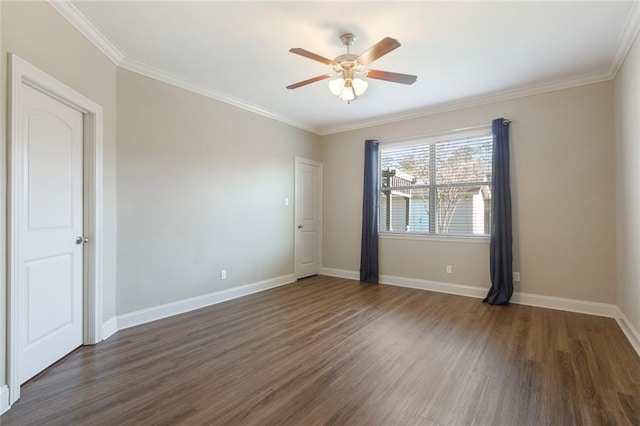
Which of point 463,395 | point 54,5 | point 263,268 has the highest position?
point 54,5

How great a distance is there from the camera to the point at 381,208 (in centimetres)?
533

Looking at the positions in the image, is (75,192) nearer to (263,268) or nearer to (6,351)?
(6,351)

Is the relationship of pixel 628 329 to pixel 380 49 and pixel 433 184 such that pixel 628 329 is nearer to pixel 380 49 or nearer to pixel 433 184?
pixel 433 184

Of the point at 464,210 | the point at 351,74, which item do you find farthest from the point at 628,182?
the point at 351,74

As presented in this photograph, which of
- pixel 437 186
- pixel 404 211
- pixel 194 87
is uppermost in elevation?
pixel 194 87

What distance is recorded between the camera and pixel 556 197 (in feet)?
12.4

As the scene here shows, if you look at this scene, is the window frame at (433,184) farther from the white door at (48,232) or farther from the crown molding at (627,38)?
the white door at (48,232)

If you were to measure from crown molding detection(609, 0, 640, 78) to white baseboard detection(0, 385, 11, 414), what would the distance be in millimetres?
5118

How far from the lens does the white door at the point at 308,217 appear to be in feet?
17.9

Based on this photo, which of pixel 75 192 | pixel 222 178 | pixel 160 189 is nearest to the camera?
pixel 75 192

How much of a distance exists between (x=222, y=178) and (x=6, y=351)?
8.90 feet

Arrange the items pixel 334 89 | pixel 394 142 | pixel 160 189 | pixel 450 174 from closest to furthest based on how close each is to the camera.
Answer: pixel 334 89, pixel 160 189, pixel 450 174, pixel 394 142

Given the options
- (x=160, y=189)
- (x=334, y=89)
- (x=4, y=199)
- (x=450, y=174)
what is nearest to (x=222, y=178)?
(x=160, y=189)

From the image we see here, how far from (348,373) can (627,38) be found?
12.6 ft
